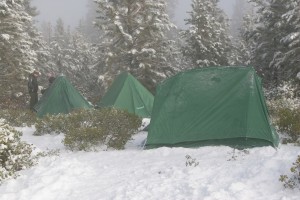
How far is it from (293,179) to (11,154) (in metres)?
5.89

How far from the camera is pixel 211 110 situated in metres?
9.62

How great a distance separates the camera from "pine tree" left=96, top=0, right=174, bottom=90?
23975mm

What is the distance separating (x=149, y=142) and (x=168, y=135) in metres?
0.52

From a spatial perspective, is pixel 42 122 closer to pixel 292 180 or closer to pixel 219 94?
pixel 219 94

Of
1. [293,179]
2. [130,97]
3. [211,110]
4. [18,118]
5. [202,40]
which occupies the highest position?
[202,40]

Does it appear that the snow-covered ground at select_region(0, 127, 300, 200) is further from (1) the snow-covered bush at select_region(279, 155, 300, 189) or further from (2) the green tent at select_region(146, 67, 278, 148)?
(2) the green tent at select_region(146, 67, 278, 148)

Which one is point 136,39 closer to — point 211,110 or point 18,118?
point 18,118

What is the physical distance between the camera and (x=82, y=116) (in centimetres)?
1207

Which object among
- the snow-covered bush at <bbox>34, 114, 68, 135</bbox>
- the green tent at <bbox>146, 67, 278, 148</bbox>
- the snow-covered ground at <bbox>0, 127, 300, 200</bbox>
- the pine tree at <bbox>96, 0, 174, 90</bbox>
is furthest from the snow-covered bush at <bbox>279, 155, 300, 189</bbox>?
the pine tree at <bbox>96, 0, 174, 90</bbox>

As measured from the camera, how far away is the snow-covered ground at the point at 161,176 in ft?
21.3

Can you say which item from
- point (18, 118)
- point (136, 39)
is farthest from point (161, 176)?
point (136, 39)

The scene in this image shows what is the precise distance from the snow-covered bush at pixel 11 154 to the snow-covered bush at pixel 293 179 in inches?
214

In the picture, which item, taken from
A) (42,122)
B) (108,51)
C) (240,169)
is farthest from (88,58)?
(240,169)

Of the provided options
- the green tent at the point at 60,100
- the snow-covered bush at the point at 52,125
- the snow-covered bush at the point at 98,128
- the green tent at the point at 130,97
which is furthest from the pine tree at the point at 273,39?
the snow-covered bush at the point at 52,125
